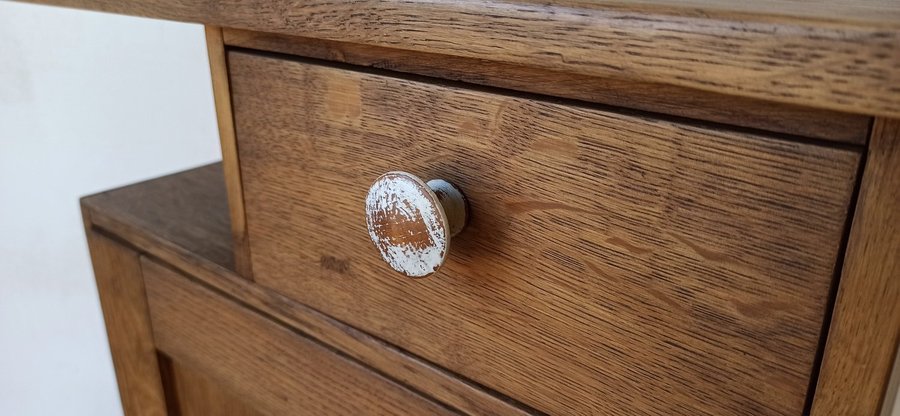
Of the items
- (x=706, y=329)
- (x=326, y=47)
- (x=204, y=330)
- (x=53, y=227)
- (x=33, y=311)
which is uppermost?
(x=326, y=47)

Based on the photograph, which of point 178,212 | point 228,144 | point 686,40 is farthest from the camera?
point 178,212

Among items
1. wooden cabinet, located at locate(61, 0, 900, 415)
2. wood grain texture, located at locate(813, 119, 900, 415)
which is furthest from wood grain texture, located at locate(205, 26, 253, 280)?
wood grain texture, located at locate(813, 119, 900, 415)

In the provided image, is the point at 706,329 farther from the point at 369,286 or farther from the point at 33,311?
the point at 33,311

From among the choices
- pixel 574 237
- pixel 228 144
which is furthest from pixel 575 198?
pixel 228 144

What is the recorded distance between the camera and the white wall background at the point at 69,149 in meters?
1.03

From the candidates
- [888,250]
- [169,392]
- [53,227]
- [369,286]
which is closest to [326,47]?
[369,286]

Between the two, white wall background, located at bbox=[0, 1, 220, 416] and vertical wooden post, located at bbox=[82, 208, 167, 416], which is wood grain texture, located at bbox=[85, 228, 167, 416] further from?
white wall background, located at bbox=[0, 1, 220, 416]

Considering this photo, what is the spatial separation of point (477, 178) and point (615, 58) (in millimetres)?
101

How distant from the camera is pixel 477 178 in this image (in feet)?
1.13

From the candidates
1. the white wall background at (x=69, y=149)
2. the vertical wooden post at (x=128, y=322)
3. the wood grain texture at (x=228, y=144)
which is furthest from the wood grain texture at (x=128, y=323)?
the white wall background at (x=69, y=149)

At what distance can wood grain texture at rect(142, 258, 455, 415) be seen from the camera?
45cm

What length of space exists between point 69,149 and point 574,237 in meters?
1.00

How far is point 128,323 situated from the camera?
2.08ft

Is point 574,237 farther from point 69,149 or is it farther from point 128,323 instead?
point 69,149
